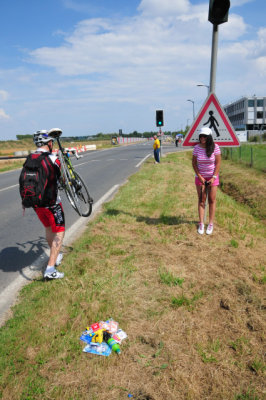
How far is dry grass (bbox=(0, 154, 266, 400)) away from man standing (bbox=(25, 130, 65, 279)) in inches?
11.5

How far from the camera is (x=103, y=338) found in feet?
8.64

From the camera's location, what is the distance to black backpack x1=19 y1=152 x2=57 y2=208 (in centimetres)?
341

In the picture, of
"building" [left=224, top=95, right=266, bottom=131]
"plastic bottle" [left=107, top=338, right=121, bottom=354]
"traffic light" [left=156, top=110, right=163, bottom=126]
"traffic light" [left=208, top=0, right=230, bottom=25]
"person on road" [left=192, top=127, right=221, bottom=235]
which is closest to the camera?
"plastic bottle" [left=107, top=338, right=121, bottom=354]

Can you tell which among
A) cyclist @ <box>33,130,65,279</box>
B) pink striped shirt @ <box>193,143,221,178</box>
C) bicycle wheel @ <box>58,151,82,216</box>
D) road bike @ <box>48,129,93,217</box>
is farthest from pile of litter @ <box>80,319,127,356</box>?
pink striped shirt @ <box>193,143,221,178</box>

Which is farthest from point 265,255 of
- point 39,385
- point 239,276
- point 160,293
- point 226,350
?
point 39,385

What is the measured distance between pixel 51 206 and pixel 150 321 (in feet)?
5.84

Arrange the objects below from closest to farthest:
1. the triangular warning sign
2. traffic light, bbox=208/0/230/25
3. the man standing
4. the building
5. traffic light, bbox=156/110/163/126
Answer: the man standing
traffic light, bbox=208/0/230/25
the triangular warning sign
traffic light, bbox=156/110/163/126
the building

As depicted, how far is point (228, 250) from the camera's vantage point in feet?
14.5

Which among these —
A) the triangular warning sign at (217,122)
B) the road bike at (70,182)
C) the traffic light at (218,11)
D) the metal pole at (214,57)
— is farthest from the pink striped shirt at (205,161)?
the road bike at (70,182)

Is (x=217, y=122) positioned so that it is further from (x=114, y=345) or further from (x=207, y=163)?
(x=114, y=345)

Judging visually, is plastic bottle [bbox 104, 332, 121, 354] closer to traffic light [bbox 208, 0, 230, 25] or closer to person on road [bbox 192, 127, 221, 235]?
person on road [bbox 192, 127, 221, 235]

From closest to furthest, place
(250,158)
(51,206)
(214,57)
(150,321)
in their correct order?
(150,321) < (51,206) < (214,57) < (250,158)

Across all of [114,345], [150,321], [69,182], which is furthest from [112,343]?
[69,182]

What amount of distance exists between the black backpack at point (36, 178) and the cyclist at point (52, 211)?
0.15 feet
